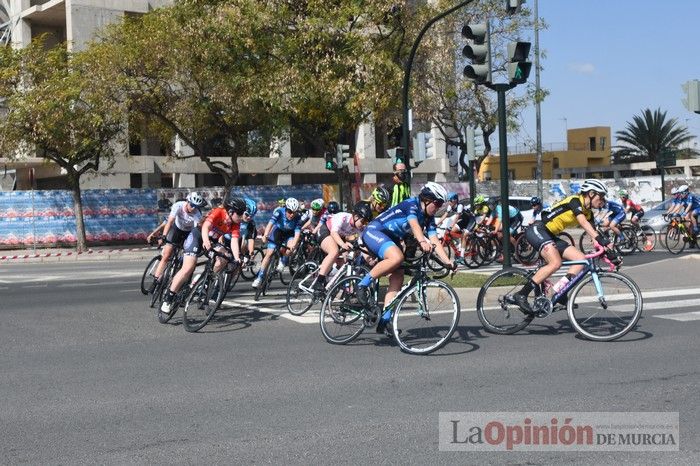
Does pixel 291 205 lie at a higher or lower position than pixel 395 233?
higher

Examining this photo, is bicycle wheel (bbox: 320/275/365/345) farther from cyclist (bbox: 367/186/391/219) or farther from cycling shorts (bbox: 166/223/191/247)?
cycling shorts (bbox: 166/223/191/247)

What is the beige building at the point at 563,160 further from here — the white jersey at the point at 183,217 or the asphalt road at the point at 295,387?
the asphalt road at the point at 295,387

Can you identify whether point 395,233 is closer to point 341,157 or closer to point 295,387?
point 295,387

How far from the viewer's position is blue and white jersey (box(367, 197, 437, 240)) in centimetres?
959

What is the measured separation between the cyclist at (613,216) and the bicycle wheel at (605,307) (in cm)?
1244

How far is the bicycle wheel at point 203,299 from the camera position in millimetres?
11453

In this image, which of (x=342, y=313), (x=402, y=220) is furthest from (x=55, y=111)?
(x=402, y=220)

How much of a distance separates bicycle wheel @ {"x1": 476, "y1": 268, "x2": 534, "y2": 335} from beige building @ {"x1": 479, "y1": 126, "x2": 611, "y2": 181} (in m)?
60.6

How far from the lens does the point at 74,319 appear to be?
1289cm

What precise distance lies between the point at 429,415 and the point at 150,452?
83.2 inches

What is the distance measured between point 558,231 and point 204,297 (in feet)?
14.6

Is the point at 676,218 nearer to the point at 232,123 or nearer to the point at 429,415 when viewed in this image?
the point at 232,123

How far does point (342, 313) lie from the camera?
33.2 feet

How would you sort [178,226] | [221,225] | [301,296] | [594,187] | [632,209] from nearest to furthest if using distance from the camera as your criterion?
[594,187] → [221,225] → [301,296] → [178,226] → [632,209]
